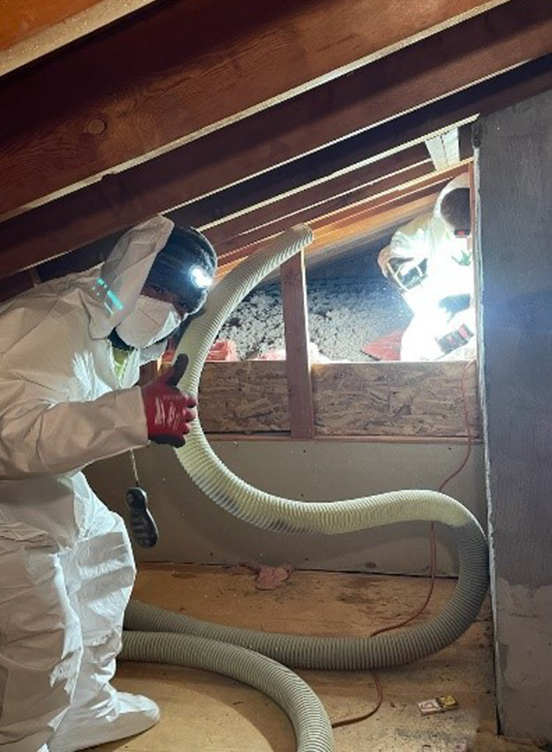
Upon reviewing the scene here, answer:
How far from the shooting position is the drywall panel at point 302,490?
3008 mm

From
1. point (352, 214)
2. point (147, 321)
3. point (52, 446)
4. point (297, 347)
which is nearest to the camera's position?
point (52, 446)

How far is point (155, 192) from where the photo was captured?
1692 millimetres

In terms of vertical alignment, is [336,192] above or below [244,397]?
above

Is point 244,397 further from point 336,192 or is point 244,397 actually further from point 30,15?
point 30,15

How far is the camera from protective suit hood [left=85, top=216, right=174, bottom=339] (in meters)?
1.69

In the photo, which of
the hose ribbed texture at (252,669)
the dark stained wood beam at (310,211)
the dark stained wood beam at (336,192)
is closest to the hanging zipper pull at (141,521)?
the hose ribbed texture at (252,669)

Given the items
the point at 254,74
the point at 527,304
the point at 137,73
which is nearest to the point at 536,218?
the point at 527,304

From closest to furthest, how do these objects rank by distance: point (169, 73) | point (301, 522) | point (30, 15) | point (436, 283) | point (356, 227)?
1. point (30, 15)
2. point (169, 73)
3. point (301, 522)
4. point (436, 283)
5. point (356, 227)

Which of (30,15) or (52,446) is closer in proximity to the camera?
(30,15)

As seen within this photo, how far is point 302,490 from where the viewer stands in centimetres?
315

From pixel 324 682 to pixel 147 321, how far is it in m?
1.30

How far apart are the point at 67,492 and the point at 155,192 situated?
0.73 meters

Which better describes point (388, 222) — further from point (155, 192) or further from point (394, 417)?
point (155, 192)

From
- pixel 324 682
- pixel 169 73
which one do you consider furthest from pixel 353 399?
pixel 169 73
